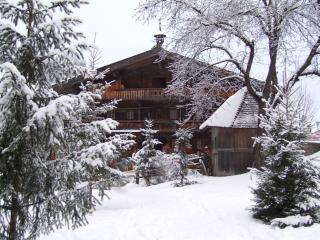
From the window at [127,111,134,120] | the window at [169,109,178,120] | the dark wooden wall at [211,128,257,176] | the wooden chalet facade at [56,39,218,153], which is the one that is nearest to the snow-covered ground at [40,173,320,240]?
the dark wooden wall at [211,128,257,176]

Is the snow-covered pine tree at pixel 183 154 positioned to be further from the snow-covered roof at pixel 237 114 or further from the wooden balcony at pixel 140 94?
the wooden balcony at pixel 140 94

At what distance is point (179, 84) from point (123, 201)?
22.6 ft

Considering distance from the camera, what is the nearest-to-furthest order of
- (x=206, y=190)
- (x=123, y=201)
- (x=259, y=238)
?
(x=259, y=238) → (x=123, y=201) → (x=206, y=190)

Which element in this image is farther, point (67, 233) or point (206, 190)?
point (206, 190)

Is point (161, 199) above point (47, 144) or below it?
below

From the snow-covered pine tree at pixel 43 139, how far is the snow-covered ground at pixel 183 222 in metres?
4.18

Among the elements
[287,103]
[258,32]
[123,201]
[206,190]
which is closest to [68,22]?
[287,103]

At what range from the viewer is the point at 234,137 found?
23797 mm

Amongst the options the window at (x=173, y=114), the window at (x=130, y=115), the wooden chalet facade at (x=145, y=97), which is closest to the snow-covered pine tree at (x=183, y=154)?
the wooden chalet facade at (x=145, y=97)

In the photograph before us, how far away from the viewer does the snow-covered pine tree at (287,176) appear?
967 centimetres

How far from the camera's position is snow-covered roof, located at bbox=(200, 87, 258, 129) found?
23.3m

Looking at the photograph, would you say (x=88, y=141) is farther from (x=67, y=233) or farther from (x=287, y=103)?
(x=287, y=103)

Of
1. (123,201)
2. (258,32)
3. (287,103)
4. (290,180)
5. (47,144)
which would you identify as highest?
(258,32)

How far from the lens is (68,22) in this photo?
5277 mm
